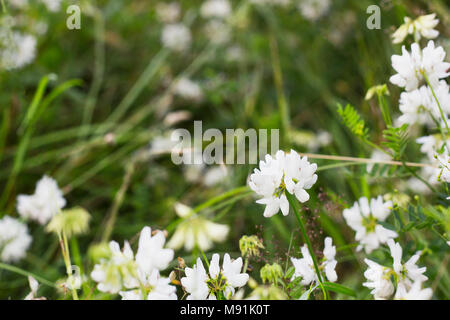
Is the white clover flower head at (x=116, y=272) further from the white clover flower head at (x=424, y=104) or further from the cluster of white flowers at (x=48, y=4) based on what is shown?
the cluster of white flowers at (x=48, y=4)

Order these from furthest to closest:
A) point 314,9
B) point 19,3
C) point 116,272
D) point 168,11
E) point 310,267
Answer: point 168,11 < point 314,9 < point 19,3 < point 310,267 < point 116,272

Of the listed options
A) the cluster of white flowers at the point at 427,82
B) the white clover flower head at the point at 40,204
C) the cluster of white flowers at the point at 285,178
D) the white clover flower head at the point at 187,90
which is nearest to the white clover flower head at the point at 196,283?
the cluster of white flowers at the point at 285,178

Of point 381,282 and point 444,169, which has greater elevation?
point 444,169

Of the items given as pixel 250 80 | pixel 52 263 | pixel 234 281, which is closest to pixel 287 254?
pixel 234 281

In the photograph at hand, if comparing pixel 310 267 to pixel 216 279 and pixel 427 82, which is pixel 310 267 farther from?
pixel 427 82

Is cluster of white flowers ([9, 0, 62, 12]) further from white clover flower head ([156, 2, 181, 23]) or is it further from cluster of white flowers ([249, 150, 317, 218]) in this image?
cluster of white flowers ([249, 150, 317, 218])

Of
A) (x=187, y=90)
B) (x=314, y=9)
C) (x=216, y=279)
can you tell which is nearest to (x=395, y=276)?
(x=216, y=279)
